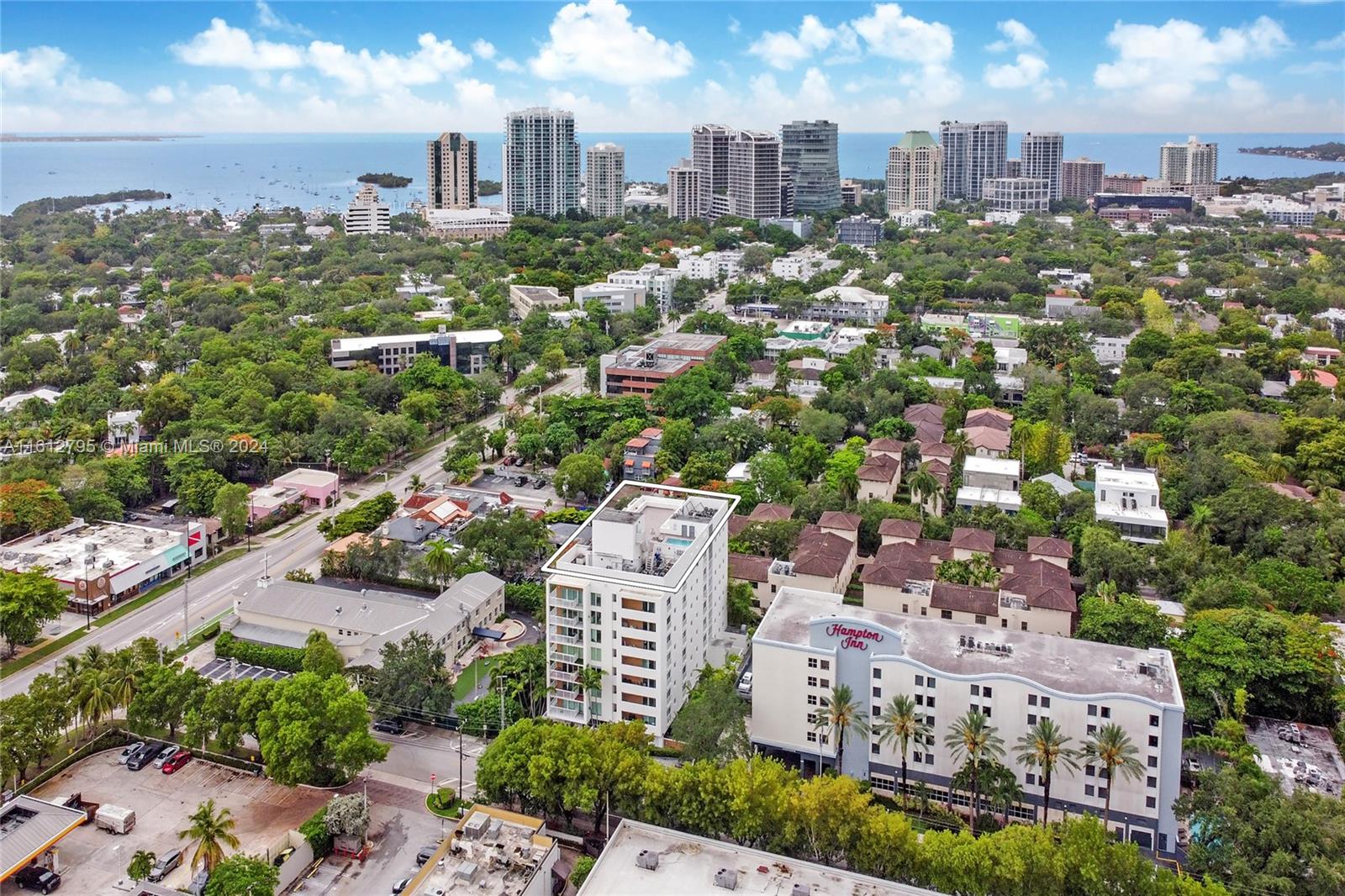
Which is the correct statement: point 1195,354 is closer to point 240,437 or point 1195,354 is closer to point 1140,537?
point 1140,537

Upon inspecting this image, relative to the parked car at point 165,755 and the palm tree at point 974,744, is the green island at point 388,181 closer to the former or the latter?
the parked car at point 165,755

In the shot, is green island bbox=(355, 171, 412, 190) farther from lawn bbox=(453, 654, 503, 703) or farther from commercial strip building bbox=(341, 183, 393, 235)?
lawn bbox=(453, 654, 503, 703)

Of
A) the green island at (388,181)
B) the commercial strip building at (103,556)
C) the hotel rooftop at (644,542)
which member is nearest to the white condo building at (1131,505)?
the hotel rooftop at (644,542)

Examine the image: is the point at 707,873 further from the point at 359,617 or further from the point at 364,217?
the point at 364,217

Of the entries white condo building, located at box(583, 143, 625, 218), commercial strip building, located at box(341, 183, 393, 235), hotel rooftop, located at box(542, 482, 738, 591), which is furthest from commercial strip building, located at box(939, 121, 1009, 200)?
hotel rooftop, located at box(542, 482, 738, 591)

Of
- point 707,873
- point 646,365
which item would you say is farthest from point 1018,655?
point 646,365

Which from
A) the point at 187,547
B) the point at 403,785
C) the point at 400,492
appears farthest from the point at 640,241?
the point at 403,785
